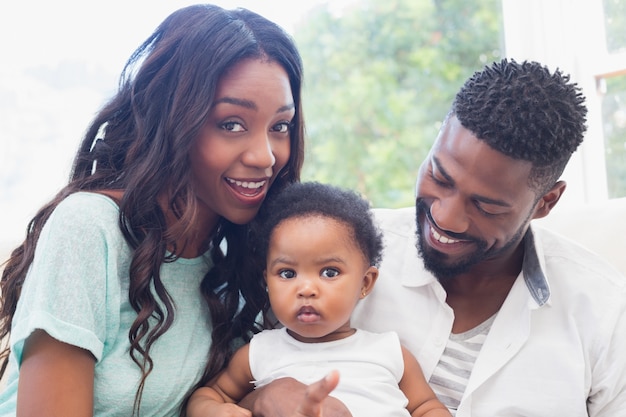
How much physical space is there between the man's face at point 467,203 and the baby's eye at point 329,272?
235 mm

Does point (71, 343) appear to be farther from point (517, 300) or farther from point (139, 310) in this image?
point (517, 300)

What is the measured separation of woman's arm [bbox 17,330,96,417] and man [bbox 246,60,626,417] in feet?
1.15

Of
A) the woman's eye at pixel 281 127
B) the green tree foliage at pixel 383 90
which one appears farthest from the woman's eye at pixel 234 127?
the green tree foliage at pixel 383 90

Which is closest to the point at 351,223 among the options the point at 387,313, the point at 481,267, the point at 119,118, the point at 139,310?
the point at 387,313

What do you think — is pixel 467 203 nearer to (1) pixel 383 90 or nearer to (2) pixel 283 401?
(2) pixel 283 401

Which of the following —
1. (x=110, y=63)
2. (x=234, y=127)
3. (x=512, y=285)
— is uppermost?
(x=110, y=63)

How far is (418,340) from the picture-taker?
167cm

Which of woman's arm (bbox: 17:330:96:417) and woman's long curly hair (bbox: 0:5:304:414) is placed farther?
woman's long curly hair (bbox: 0:5:304:414)

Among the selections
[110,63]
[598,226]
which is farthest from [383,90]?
[598,226]

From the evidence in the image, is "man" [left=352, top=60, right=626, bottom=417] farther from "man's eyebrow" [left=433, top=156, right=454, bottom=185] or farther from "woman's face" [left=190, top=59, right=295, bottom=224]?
"woman's face" [left=190, top=59, right=295, bottom=224]

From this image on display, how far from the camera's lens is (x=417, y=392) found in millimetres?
1550

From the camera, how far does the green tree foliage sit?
380 cm

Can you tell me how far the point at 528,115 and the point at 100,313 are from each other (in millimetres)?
932

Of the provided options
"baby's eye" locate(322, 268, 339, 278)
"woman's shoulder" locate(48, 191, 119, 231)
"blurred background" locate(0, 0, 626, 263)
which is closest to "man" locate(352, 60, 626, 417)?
"baby's eye" locate(322, 268, 339, 278)
